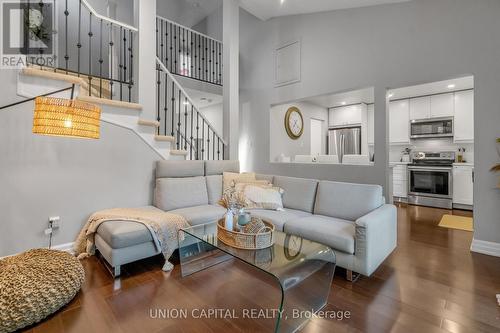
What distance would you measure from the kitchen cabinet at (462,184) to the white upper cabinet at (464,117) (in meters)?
0.65

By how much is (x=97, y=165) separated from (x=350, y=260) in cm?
286

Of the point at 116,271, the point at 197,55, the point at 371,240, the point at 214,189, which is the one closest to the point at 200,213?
the point at 214,189

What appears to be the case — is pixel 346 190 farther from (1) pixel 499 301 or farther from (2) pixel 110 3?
(2) pixel 110 3

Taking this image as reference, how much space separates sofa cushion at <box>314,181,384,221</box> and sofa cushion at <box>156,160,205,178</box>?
1668 millimetres

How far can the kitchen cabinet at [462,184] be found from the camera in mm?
4836

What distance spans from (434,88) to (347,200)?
14.0ft

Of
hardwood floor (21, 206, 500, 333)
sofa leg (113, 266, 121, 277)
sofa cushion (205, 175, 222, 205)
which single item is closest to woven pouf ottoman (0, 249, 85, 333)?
hardwood floor (21, 206, 500, 333)

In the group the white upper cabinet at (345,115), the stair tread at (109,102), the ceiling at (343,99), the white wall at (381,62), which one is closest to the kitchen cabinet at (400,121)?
the ceiling at (343,99)

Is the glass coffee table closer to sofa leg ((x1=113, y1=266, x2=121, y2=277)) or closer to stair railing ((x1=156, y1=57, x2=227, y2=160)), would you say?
sofa leg ((x1=113, y1=266, x2=121, y2=277))

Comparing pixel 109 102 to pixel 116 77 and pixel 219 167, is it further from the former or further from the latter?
pixel 116 77

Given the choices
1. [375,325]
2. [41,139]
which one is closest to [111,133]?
[41,139]

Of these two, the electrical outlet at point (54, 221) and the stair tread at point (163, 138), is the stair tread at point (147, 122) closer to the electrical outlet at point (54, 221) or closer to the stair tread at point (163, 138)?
the stair tread at point (163, 138)

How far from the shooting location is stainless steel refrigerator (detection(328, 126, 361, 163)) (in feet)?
21.2

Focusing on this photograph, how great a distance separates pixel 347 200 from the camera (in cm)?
264
